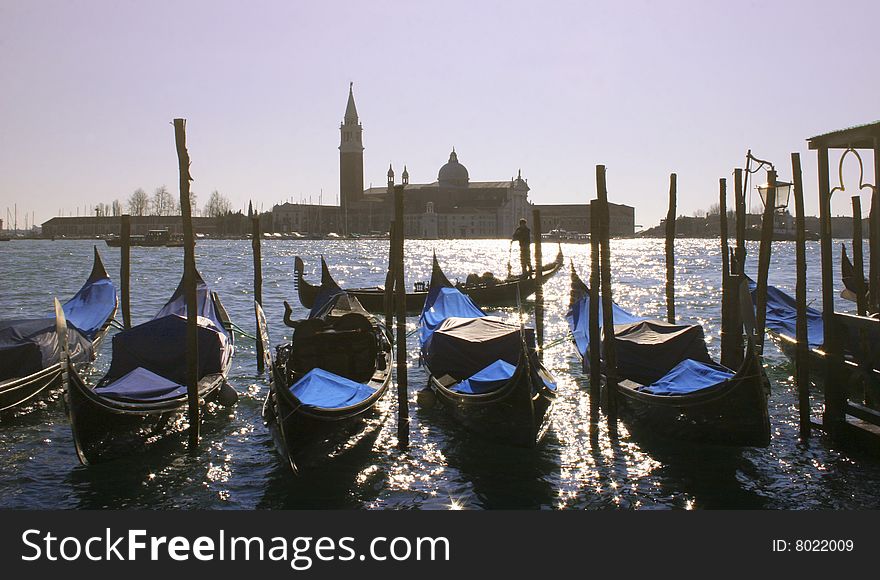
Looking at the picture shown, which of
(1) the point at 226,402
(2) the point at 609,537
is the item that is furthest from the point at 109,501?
(2) the point at 609,537

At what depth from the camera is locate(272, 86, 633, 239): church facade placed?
96.5 meters

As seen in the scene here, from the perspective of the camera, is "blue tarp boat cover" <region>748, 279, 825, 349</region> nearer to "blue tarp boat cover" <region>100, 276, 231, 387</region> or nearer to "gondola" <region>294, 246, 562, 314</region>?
"gondola" <region>294, 246, 562, 314</region>

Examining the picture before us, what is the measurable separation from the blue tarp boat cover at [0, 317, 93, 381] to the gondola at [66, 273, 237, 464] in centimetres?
115

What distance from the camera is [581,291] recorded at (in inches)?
456

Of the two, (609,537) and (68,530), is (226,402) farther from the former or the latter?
(609,537)

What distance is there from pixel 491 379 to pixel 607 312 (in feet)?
4.47

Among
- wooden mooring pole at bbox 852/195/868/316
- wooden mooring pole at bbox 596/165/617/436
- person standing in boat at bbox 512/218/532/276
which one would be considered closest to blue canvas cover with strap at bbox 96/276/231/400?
wooden mooring pole at bbox 596/165/617/436

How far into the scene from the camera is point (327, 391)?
7023 millimetres

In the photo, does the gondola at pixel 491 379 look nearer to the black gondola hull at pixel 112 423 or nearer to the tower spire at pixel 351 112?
the black gondola hull at pixel 112 423

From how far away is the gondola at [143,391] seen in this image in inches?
249

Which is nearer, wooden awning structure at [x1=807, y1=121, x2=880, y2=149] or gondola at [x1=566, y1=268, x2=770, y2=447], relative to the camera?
gondola at [x1=566, y1=268, x2=770, y2=447]

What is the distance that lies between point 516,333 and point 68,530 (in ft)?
15.8

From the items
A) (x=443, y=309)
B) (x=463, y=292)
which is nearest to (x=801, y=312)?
(x=443, y=309)

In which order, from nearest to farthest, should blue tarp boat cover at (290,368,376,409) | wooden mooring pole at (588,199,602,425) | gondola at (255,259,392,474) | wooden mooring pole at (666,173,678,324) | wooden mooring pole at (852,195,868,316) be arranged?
gondola at (255,259,392,474) → blue tarp boat cover at (290,368,376,409) → wooden mooring pole at (588,199,602,425) → wooden mooring pole at (852,195,868,316) → wooden mooring pole at (666,173,678,324)
